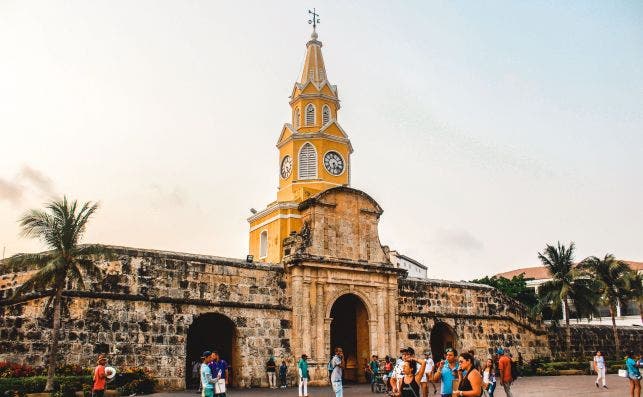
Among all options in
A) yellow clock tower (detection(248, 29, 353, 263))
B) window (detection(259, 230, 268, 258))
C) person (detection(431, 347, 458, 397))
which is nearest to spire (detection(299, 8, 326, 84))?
yellow clock tower (detection(248, 29, 353, 263))

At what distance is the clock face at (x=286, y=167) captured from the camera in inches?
1378

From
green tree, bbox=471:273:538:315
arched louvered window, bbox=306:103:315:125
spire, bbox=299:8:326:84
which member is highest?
spire, bbox=299:8:326:84

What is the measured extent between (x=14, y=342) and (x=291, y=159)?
18.7 metres

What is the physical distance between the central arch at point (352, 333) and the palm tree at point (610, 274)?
18.0 m

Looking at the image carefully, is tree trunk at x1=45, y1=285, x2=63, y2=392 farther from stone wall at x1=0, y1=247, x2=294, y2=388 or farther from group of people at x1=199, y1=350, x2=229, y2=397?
group of people at x1=199, y1=350, x2=229, y2=397

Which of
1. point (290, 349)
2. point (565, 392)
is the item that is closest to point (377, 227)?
point (290, 349)

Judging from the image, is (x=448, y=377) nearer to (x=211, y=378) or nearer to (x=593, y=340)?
(x=211, y=378)

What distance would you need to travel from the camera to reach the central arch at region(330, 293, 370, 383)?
28053 mm

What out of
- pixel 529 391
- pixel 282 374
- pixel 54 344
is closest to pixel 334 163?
pixel 282 374

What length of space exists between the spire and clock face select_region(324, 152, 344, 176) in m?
4.88

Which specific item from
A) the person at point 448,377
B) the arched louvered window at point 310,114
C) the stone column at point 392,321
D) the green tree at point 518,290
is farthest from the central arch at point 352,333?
the green tree at point 518,290

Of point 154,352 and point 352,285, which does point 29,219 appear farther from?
point 352,285

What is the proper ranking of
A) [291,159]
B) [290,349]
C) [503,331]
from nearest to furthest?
[290,349] → [503,331] → [291,159]

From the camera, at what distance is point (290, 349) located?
25359 mm
